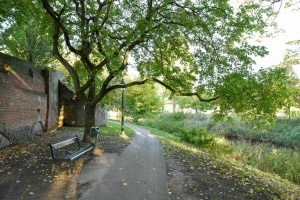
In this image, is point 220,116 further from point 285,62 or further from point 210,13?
point 285,62

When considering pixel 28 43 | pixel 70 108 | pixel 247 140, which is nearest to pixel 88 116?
pixel 70 108

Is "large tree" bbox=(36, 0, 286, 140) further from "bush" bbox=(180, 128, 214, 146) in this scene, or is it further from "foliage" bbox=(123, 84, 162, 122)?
"foliage" bbox=(123, 84, 162, 122)

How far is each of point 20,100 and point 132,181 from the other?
8.59 meters

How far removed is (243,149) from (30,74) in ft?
43.5

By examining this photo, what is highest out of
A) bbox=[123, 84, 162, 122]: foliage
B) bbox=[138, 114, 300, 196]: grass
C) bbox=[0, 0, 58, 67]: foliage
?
bbox=[0, 0, 58, 67]: foliage

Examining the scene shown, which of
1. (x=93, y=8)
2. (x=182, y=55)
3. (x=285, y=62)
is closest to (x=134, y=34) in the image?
(x=182, y=55)

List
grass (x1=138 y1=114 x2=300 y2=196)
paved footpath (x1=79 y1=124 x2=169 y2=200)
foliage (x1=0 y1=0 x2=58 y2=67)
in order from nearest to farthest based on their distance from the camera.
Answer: paved footpath (x1=79 y1=124 x2=169 y2=200), grass (x1=138 y1=114 x2=300 y2=196), foliage (x1=0 y1=0 x2=58 y2=67)

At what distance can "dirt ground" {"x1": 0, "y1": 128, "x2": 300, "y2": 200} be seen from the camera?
598 centimetres

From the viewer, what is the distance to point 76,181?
A: 6.73m

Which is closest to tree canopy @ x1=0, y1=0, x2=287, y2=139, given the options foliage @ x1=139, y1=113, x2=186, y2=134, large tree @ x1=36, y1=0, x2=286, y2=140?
large tree @ x1=36, y1=0, x2=286, y2=140

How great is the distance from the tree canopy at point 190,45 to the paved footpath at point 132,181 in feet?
11.8

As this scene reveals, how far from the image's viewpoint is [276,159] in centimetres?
1285

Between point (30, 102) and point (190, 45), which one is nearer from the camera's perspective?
point (190, 45)

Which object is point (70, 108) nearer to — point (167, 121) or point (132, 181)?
point (167, 121)
